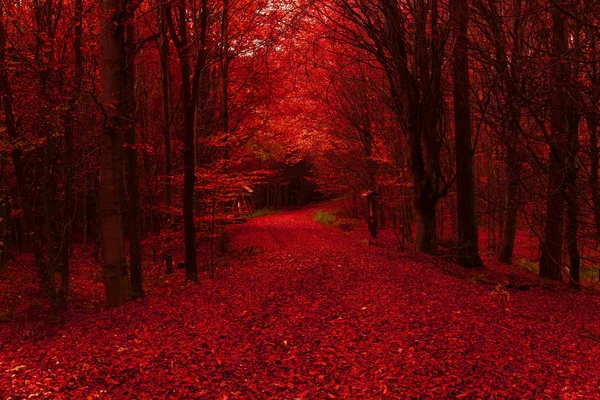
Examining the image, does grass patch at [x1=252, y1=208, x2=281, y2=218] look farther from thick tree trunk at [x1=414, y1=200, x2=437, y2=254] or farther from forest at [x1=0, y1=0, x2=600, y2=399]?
thick tree trunk at [x1=414, y1=200, x2=437, y2=254]

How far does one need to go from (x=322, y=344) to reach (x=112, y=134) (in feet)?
15.1

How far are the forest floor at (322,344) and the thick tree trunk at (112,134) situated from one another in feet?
4.04

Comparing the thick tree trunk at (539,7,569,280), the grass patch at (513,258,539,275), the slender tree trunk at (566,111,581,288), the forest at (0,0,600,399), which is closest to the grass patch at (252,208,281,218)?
the forest at (0,0,600,399)

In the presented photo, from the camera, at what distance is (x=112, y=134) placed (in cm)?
650

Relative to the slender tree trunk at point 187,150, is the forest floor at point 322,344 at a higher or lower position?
lower

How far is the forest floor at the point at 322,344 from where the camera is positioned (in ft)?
13.1

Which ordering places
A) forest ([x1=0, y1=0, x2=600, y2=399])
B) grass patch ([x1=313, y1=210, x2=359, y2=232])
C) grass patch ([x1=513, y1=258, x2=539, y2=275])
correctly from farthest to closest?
grass patch ([x1=313, y1=210, x2=359, y2=232]), grass patch ([x1=513, y1=258, x2=539, y2=275]), forest ([x1=0, y1=0, x2=600, y2=399])

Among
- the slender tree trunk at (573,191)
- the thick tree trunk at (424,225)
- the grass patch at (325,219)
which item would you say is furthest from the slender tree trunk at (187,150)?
the grass patch at (325,219)

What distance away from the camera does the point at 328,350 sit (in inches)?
189

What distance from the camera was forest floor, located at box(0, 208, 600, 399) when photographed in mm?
3996

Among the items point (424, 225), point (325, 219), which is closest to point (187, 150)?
point (424, 225)

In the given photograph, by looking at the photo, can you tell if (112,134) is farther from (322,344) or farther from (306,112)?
(306,112)

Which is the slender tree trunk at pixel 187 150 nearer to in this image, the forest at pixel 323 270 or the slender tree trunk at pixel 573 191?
the forest at pixel 323 270

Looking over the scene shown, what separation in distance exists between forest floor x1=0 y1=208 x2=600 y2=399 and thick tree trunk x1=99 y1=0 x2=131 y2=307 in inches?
48.5
